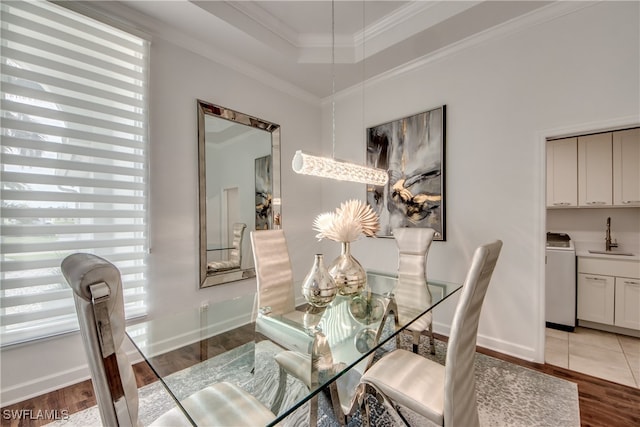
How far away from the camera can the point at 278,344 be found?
137 centimetres

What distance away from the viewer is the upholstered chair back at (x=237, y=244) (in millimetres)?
3002

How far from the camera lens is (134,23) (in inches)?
90.1

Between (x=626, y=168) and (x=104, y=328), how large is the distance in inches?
179

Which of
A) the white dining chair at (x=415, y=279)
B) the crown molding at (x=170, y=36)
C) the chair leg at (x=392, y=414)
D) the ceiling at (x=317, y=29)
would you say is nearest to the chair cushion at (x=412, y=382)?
the chair leg at (x=392, y=414)

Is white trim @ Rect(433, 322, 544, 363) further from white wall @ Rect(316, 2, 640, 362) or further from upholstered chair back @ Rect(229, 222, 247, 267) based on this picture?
upholstered chair back @ Rect(229, 222, 247, 267)

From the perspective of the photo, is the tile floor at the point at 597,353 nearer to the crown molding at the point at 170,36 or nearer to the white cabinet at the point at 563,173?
the white cabinet at the point at 563,173

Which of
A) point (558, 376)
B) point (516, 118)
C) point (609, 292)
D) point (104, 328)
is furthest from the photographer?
point (609, 292)

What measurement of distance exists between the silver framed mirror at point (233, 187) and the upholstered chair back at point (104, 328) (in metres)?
2.07

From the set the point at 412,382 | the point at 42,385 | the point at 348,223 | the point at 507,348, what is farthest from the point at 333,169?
the point at 42,385

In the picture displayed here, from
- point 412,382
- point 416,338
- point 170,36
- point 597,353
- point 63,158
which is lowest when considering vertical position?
point 597,353

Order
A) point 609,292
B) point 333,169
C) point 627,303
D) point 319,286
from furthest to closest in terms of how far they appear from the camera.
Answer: point 609,292 → point 627,303 → point 333,169 → point 319,286

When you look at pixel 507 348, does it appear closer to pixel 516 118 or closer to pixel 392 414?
pixel 392 414

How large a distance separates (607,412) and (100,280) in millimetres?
2853

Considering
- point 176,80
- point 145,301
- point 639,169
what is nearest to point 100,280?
point 145,301
